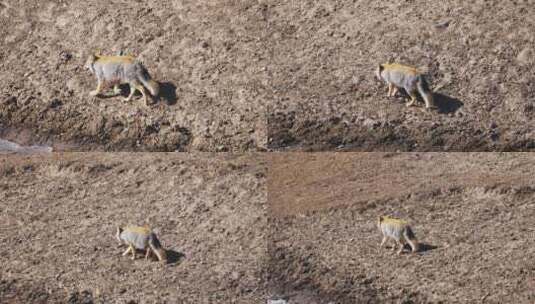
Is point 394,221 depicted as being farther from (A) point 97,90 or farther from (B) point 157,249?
(A) point 97,90

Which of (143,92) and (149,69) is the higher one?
(149,69)

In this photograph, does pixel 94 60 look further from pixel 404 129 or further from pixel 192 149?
pixel 404 129

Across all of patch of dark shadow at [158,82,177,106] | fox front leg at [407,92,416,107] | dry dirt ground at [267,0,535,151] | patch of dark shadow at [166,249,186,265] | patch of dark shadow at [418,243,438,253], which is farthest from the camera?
patch of dark shadow at [158,82,177,106]

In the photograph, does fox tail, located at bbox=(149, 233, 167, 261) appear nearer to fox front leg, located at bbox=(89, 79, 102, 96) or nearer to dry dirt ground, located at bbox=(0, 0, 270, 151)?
dry dirt ground, located at bbox=(0, 0, 270, 151)

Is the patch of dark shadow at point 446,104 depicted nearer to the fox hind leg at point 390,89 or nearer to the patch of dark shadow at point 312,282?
the fox hind leg at point 390,89

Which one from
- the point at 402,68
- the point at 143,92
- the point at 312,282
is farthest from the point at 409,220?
the point at 143,92

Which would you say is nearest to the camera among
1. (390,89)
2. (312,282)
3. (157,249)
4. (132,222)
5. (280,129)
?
(312,282)

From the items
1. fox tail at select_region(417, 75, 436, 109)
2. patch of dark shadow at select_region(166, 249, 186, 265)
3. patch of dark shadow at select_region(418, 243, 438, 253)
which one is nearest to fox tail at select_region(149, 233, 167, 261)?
patch of dark shadow at select_region(166, 249, 186, 265)
